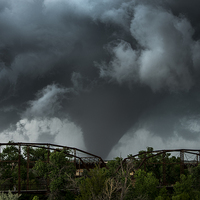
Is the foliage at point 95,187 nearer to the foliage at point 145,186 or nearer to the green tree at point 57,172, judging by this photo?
the green tree at point 57,172

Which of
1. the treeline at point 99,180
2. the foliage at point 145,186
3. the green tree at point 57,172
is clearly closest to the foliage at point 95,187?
the treeline at point 99,180

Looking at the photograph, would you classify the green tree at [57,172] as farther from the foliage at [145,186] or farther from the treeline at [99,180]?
the foliage at [145,186]

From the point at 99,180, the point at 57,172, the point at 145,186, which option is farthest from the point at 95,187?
the point at 145,186

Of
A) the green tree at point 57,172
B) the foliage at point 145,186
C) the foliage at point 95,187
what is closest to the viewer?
the foliage at point 95,187

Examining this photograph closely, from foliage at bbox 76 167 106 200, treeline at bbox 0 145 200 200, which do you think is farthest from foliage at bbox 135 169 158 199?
foliage at bbox 76 167 106 200

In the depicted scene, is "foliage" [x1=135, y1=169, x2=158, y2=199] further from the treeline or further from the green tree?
the green tree

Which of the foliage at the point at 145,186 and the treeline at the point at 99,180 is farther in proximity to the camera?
the foliage at the point at 145,186

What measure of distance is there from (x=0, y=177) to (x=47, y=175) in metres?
17.8

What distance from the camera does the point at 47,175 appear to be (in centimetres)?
4528

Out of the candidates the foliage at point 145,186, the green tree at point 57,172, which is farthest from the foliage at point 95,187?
the foliage at point 145,186

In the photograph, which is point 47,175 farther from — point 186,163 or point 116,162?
point 186,163

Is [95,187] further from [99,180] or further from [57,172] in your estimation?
[57,172]

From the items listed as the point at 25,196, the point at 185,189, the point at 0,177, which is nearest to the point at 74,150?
the point at 25,196

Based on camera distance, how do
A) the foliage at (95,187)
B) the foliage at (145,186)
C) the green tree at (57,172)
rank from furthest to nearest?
1. the green tree at (57,172)
2. the foliage at (145,186)
3. the foliage at (95,187)
